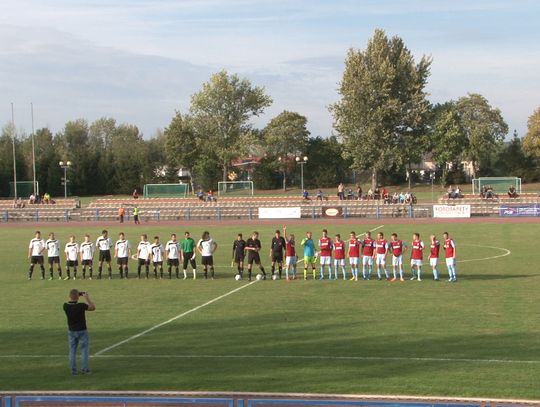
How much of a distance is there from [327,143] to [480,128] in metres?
18.9

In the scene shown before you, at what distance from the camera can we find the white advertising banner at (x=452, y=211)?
194 ft

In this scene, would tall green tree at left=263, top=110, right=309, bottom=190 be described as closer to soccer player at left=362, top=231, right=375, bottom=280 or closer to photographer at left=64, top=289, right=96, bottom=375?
soccer player at left=362, top=231, right=375, bottom=280

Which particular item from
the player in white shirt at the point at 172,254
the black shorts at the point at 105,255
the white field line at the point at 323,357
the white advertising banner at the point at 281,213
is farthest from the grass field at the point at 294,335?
the white advertising banner at the point at 281,213

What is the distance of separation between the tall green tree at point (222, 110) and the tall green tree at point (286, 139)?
4.22m

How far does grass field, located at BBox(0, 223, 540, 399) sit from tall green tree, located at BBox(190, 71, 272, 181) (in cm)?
6757

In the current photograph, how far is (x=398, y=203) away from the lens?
65125 mm

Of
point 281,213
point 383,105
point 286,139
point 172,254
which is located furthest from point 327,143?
point 172,254

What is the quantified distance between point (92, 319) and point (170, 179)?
276 ft

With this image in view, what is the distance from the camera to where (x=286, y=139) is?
331ft

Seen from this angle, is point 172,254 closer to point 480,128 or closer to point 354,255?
point 354,255

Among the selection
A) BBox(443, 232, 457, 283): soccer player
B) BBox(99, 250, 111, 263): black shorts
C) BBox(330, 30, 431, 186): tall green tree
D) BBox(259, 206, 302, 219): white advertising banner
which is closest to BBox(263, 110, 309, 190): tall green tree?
BBox(330, 30, 431, 186): tall green tree

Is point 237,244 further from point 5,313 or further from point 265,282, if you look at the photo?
point 5,313

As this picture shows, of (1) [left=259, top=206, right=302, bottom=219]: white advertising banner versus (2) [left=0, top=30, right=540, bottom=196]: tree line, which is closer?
(1) [left=259, top=206, right=302, bottom=219]: white advertising banner

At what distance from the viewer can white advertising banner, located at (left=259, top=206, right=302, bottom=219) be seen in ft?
201
